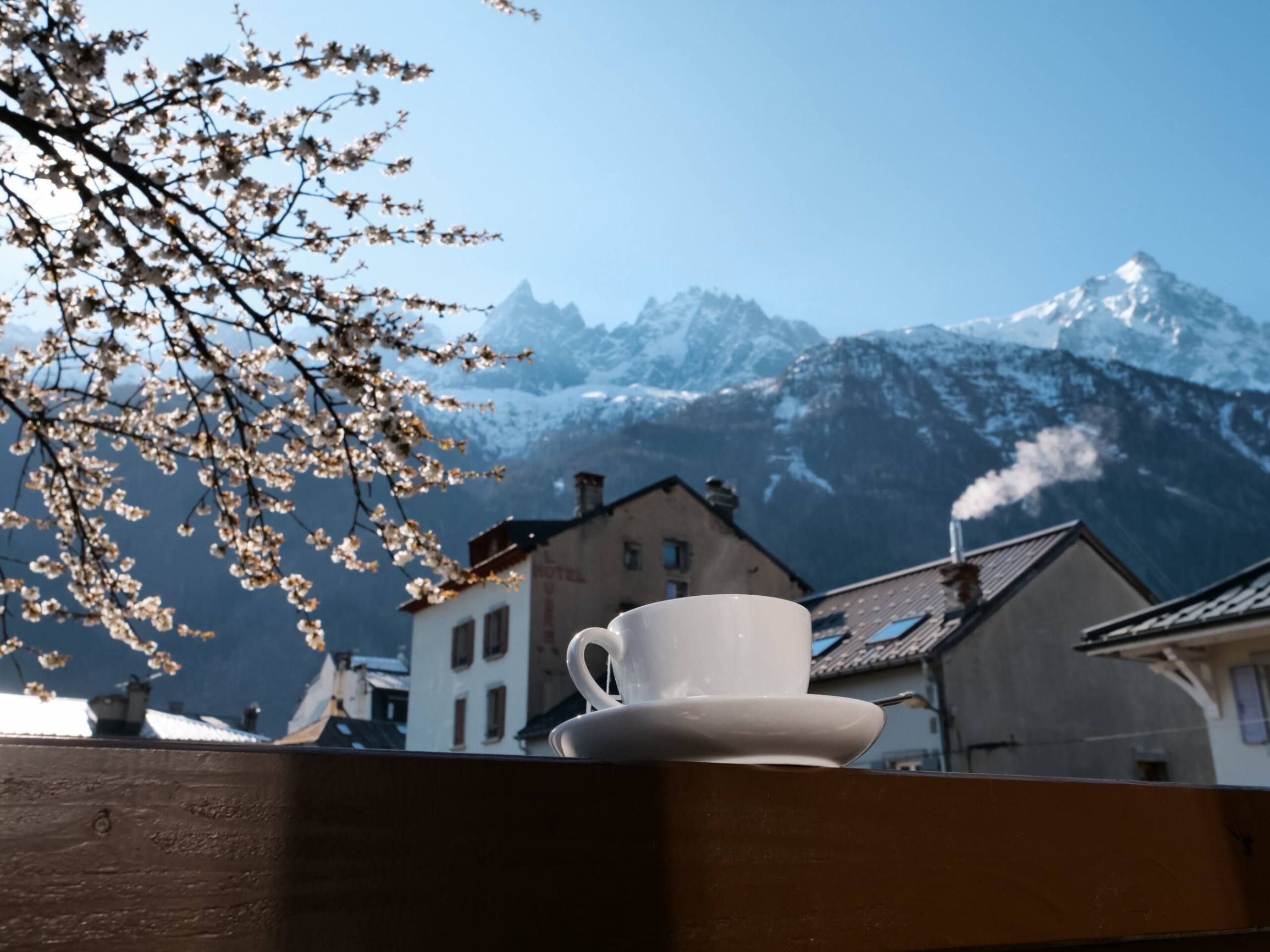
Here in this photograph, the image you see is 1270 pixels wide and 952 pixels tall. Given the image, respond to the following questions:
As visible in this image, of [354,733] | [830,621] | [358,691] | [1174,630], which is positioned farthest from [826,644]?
[358,691]

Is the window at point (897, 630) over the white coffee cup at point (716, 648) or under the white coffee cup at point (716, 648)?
over

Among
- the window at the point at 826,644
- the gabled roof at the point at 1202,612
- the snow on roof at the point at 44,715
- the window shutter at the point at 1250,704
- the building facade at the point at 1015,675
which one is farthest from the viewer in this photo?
the snow on roof at the point at 44,715

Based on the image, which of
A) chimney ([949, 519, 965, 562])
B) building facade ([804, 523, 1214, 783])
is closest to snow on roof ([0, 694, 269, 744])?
building facade ([804, 523, 1214, 783])

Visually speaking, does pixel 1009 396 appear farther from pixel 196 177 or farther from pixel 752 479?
pixel 196 177

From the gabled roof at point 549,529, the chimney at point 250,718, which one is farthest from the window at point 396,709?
the gabled roof at point 549,529

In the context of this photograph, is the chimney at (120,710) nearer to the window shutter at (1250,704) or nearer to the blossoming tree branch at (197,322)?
the blossoming tree branch at (197,322)

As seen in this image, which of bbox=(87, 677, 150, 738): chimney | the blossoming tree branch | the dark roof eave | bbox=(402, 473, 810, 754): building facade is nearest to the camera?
the blossoming tree branch

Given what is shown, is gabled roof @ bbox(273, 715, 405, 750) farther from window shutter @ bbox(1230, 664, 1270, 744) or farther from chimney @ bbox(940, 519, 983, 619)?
window shutter @ bbox(1230, 664, 1270, 744)

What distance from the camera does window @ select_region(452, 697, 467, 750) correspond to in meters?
23.2

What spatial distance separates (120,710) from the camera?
875 inches

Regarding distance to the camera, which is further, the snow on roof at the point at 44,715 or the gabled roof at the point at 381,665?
the gabled roof at the point at 381,665

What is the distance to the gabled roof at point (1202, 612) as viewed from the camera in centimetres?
923

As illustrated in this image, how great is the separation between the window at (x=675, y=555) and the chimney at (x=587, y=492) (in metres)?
1.84

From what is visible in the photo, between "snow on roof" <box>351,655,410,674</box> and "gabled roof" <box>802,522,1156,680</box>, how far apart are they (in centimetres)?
2276
